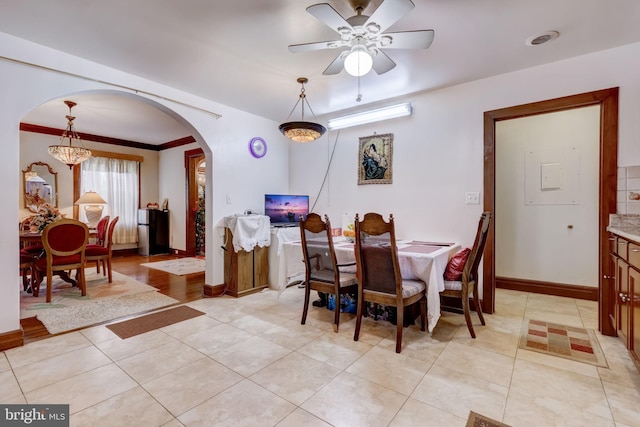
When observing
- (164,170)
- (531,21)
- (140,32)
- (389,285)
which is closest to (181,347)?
(389,285)

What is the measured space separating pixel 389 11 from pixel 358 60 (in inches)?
14.9

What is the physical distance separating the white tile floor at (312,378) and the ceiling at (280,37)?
239cm

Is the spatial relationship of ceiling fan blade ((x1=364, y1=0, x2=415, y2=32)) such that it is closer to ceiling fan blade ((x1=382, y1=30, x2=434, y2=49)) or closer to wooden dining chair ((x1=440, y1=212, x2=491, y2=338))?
ceiling fan blade ((x1=382, y1=30, x2=434, y2=49))

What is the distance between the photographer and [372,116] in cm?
362

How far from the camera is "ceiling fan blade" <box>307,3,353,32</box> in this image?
1.60 metres

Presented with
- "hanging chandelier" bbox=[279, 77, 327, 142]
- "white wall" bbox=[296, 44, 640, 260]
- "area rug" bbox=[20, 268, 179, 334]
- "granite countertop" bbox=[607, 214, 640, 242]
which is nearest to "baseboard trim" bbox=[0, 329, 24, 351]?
"area rug" bbox=[20, 268, 179, 334]

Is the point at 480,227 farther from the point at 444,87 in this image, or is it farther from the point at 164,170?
the point at 164,170

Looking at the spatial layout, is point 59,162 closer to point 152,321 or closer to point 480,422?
point 152,321

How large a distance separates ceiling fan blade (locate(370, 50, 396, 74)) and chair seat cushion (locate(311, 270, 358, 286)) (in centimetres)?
175

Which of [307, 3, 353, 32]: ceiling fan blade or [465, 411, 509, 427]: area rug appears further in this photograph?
[307, 3, 353, 32]: ceiling fan blade

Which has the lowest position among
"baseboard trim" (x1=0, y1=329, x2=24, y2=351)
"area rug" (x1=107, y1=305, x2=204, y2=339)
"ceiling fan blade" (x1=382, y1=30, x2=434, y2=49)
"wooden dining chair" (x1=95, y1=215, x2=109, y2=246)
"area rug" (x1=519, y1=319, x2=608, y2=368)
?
"area rug" (x1=519, y1=319, x2=608, y2=368)

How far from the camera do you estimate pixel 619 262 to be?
2133 millimetres

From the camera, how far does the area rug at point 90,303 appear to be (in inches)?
110

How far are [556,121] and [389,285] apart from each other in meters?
3.22
